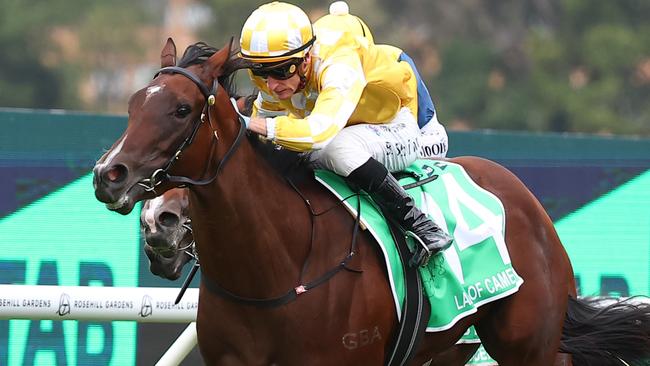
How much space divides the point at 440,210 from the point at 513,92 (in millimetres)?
28330

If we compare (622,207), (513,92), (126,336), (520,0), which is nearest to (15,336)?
(126,336)

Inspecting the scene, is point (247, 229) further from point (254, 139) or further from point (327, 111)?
point (327, 111)

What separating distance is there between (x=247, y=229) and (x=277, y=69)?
0.62 meters

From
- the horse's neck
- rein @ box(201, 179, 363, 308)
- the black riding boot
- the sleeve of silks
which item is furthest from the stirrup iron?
the sleeve of silks

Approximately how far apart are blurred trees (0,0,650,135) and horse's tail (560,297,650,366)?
73.7 ft

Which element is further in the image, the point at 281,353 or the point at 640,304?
the point at 640,304

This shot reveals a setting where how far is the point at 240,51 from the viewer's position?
4418mm

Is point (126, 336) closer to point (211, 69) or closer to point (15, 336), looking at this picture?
point (15, 336)

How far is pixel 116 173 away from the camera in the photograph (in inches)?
152

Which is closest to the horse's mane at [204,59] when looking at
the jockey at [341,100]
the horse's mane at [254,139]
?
the horse's mane at [254,139]

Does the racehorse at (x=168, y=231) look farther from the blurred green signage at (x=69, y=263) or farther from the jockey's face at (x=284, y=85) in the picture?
the blurred green signage at (x=69, y=263)

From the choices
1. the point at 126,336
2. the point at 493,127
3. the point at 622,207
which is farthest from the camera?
the point at 493,127

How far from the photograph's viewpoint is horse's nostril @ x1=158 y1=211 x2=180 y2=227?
442 centimetres

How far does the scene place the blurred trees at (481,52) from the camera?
30.1 m
